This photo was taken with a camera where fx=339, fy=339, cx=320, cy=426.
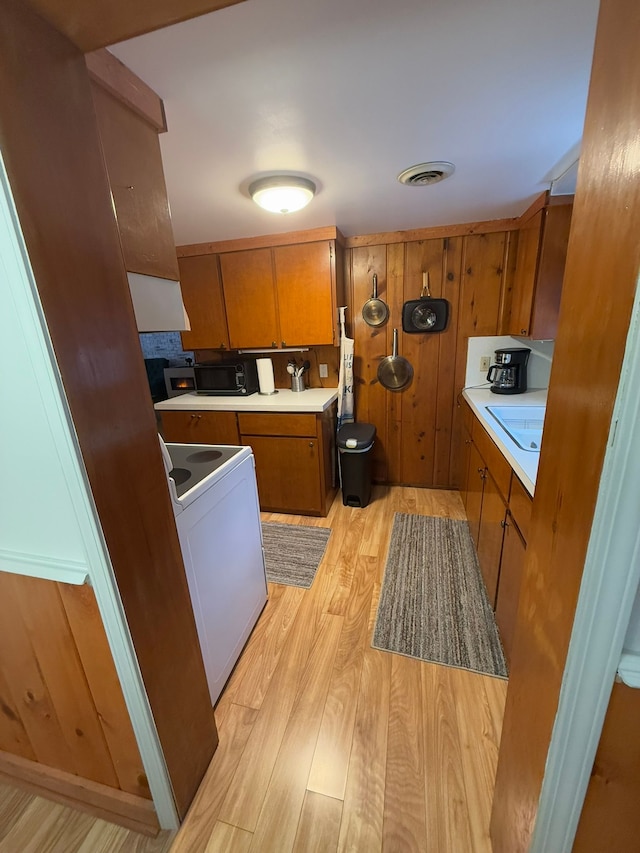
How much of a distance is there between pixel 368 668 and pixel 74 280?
1697 millimetres

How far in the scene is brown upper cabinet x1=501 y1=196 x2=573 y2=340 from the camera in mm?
1923

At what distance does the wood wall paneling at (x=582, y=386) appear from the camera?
425 millimetres

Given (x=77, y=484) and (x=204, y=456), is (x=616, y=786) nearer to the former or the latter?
(x=77, y=484)

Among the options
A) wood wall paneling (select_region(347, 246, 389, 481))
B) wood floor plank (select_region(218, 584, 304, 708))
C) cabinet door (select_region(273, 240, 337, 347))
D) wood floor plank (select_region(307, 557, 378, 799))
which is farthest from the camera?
wood wall paneling (select_region(347, 246, 389, 481))

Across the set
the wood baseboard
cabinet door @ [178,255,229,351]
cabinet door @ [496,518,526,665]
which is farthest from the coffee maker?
the wood baseboard

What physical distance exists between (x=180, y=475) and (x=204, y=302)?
1.89 metres

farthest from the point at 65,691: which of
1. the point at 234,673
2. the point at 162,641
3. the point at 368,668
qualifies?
the point at 368,668

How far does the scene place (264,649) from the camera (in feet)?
5.18

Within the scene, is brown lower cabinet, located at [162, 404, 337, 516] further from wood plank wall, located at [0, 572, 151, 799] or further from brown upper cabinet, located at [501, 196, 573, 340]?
wood plank wall, located at [0, 572, 151, 799]

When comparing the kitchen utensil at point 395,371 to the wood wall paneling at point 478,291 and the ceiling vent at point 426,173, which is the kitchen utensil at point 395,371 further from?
the ceiling vent at point 426,173

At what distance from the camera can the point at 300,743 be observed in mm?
1212

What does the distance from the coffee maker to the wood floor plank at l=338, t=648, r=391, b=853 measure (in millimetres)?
1851

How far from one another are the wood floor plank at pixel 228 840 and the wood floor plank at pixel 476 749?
0.65 meters

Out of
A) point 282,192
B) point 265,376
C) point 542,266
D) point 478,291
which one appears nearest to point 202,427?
point 265,376
